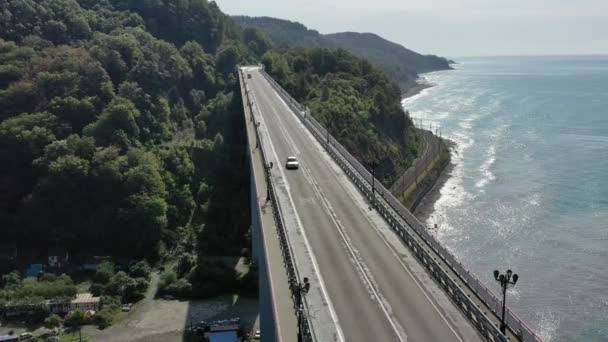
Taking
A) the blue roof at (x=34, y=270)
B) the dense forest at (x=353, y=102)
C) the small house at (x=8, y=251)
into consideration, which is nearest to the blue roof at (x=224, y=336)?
the blue roof at (x=34, y=270)

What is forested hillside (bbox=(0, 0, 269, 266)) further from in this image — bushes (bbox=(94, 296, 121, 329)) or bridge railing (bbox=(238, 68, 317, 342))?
bridge railing (bbox=(238, 68, 317, 342))

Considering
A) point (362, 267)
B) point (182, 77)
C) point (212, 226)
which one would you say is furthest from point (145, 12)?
point (362, 267)

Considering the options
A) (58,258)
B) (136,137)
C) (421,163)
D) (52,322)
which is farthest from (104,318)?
(421,163)

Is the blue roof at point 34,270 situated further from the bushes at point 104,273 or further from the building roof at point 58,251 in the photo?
the bushes at point 104,273

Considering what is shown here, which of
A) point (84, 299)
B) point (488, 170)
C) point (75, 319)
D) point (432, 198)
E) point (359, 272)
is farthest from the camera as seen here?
point (488, 170)

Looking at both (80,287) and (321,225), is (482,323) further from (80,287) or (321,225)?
(80,287)

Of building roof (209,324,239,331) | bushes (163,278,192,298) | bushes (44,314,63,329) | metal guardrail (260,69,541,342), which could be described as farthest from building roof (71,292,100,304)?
metal guardrail (260,69,541,342)

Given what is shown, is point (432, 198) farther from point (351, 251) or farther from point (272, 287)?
point (272, 287)
